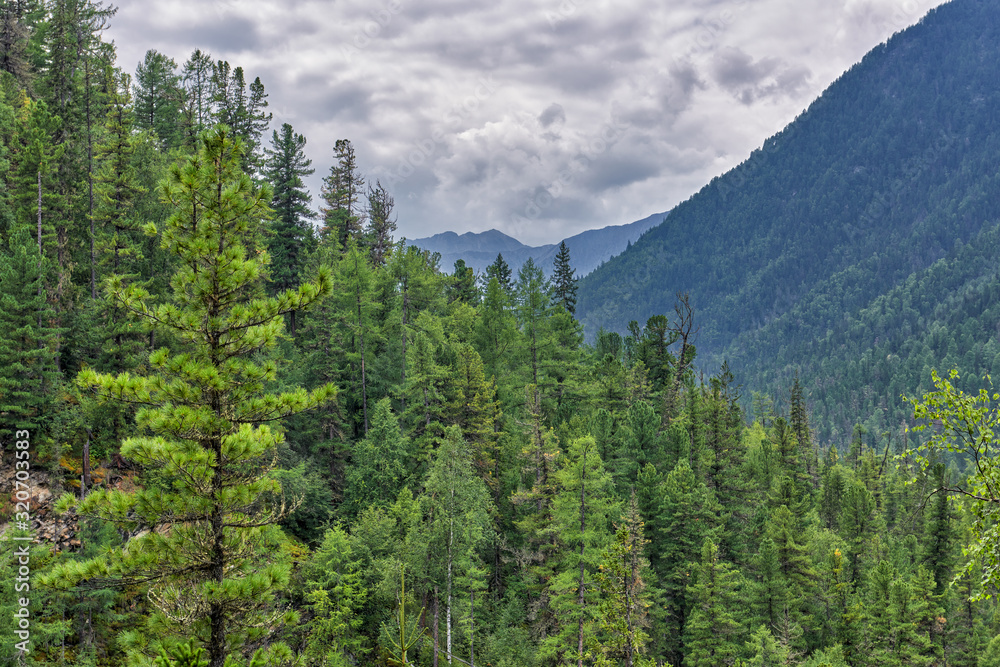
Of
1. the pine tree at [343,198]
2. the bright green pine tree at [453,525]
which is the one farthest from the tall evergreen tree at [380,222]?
the bright green pine tree at [453,525]

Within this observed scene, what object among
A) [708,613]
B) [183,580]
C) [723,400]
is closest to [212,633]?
[183,580]

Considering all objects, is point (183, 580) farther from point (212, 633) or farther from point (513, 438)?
point (513, 438)

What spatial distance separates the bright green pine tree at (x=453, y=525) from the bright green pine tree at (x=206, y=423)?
54.1 ft

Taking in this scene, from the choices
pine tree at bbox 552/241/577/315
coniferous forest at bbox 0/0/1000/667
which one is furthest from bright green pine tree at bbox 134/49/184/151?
pine tree at bbox 552/241/577/315

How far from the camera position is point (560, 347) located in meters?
44.0

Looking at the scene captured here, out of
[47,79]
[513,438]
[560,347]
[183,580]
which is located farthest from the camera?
[560,347]

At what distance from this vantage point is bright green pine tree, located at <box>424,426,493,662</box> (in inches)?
1077

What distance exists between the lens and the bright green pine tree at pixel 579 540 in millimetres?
26406

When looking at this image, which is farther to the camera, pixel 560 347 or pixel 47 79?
pixel 560 347

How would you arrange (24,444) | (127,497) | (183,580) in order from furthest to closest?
(24,444) → (183,580) → (127,497)

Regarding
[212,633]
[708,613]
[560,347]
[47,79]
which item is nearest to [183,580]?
[212,633]

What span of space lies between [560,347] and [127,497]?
3601cm

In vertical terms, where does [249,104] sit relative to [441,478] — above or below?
above

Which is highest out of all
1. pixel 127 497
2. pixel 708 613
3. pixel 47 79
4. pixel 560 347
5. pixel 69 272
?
pixel 47 79
